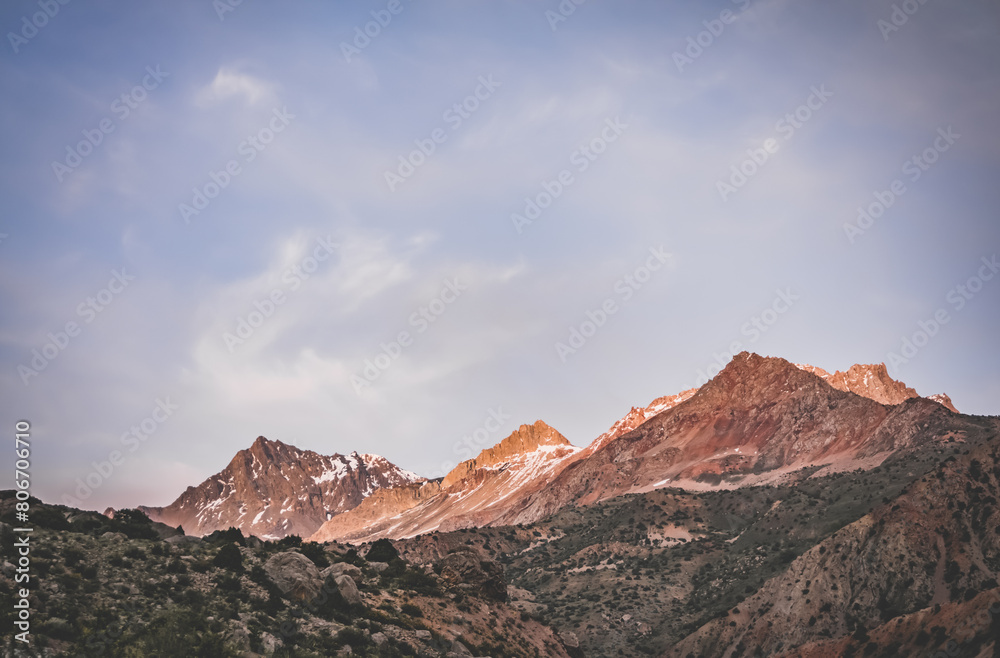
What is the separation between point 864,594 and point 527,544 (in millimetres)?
99241

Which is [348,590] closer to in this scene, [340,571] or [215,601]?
[340,571]

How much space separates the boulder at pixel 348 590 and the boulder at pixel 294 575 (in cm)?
97

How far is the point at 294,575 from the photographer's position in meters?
37.2

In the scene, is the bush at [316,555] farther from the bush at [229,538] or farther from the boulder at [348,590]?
the boulder at [348,590]

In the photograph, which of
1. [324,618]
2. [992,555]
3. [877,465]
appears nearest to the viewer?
[324,618]

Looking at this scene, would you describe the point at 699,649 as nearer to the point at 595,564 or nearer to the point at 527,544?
the point at 595,564

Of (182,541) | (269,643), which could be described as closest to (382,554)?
(182,541)

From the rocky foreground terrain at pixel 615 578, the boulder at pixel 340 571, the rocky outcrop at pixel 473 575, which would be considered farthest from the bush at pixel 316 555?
the rocky outcrop at pixel 473 575

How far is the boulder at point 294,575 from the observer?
36500 millimetres

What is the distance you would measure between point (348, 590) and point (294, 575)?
3.01 meters

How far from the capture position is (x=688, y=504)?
163625 mm

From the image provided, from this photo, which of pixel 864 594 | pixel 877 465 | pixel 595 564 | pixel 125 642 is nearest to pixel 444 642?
pixel 125 642

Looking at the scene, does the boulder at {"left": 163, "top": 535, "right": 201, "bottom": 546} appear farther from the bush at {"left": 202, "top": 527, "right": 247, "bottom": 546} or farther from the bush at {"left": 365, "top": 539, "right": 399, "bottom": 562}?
the bush at {"left": 365, "top": 539, "right": 399, "bottom": 562}

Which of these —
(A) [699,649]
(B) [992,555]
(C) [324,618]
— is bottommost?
(A) [699,649]
